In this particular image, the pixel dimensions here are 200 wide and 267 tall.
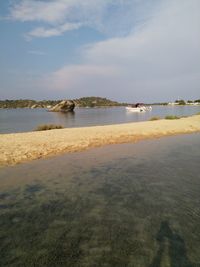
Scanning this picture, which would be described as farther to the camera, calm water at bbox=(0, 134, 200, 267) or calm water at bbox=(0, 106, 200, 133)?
calm water at bbox=(0, 106, 200, 133)

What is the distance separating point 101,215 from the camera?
23.4 ft

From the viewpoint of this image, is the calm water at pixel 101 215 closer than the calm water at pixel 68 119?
Yes

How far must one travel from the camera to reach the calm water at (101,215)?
525 cm

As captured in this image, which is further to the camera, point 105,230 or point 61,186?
point 61,186

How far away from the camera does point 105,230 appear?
247 inches

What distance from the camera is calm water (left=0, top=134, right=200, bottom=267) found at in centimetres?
525

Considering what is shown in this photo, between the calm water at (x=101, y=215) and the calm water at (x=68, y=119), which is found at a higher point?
the calm water at (x=101, y=215)

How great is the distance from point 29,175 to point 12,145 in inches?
262

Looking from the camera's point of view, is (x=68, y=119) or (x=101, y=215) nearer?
(x=101, y=215)

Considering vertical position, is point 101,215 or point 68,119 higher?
point 101,215

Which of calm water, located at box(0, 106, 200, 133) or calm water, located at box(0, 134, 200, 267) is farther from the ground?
calm water, located at box(0, 134, 200, 267)

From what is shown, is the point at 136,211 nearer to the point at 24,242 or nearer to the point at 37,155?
the point at 24,242

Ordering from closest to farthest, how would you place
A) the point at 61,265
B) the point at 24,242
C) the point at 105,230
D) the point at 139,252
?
the point at 61,265
the point at 139,252
the point at 24,242
the point at 105,230

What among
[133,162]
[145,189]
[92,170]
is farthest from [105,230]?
[133,162]
